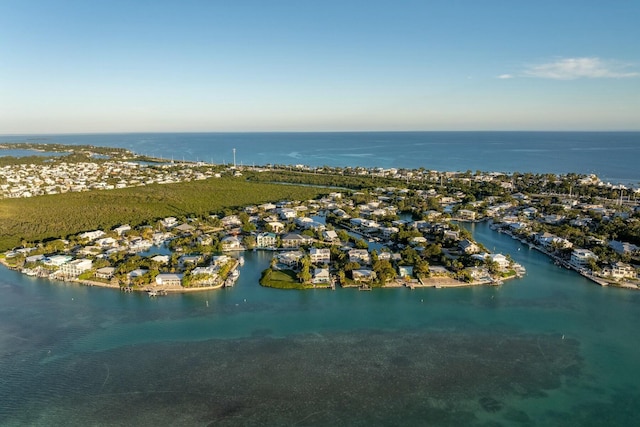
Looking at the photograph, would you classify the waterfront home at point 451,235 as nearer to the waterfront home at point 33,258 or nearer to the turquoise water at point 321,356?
the turquoise water at point 321,356

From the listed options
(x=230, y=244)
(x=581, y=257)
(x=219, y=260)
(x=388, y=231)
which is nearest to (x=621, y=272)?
(x=581, y=257)

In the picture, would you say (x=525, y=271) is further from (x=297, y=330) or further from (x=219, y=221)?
(x=219, y=221)

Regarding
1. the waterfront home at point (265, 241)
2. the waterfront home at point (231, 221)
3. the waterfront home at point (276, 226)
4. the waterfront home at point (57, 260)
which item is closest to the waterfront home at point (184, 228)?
the waterfront home at point (231, 221)

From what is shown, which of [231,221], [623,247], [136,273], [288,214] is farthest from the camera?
[288,214]

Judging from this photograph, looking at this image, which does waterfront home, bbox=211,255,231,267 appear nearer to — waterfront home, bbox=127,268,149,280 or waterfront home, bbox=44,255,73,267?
waterfront home, bbox=127,268,149,280

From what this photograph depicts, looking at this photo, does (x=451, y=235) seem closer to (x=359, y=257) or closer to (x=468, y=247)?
(x=468, y=247)

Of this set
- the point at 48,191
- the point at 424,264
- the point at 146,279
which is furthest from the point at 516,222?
the point at 48,191
